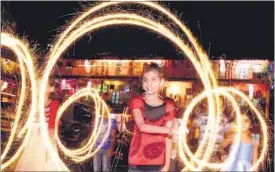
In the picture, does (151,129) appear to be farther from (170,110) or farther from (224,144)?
(224,144)

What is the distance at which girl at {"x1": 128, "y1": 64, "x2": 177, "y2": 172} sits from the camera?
13.3 feet

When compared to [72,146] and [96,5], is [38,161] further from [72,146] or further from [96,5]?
[72,146]

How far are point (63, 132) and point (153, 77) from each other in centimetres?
1200

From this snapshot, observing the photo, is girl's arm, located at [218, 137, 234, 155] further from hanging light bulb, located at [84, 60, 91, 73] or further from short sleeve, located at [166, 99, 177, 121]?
hanging light bulb, located at [84, 60, 91, 73]

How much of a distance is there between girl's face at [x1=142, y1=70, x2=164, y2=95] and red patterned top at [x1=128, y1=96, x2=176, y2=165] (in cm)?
13

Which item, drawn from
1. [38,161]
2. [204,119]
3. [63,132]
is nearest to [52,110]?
[38,161]

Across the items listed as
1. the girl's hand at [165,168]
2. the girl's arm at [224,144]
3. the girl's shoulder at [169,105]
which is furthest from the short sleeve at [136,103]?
the girl's arm at [224,144]

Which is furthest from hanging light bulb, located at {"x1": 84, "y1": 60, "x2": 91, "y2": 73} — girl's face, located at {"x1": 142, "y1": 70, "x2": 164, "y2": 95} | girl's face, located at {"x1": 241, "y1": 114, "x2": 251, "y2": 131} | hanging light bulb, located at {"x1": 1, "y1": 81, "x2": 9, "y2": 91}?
girl's face, located at {"x1": 142, "y1": 70, "x2": 164, "y2": 95}

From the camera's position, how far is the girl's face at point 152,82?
4.13 meters

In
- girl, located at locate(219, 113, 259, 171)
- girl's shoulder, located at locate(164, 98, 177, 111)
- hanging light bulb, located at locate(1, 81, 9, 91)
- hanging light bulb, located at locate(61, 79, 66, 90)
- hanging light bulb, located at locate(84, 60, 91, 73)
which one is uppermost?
hanging light bulb, located at locate(84, 60, 91, 73)

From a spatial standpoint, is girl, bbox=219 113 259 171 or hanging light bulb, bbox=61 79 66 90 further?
hanging light bulb, bbox=61 79 66 90

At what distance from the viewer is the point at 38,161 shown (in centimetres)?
587

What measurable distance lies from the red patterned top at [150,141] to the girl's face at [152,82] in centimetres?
13

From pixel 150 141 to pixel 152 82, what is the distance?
488mm
